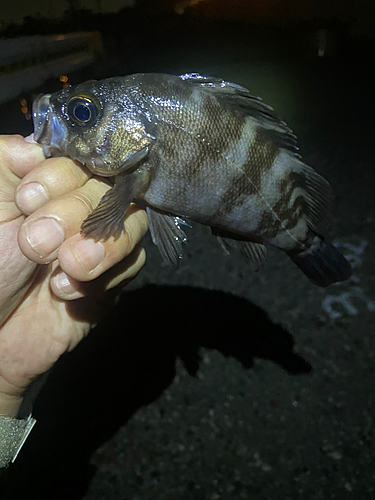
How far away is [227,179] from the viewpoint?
1.03 meters

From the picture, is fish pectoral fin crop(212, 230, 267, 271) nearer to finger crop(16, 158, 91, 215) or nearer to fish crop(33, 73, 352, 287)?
fish crop(33, 73, 352, 287)

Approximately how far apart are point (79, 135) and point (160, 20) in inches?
241

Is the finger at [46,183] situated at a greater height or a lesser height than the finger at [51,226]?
greater

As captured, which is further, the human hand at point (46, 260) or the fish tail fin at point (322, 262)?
the fish tail fin at point (322, 262)

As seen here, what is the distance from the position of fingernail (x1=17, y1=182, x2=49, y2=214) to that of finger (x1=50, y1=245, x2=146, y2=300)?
213mm

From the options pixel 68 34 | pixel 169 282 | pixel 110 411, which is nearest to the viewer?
pixel 110 411

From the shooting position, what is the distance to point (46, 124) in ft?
3.21

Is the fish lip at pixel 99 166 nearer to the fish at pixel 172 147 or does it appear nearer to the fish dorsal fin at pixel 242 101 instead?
the fish at pixel 172 147

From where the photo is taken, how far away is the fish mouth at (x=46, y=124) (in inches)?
38.3

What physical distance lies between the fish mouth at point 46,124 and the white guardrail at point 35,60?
2.77 m

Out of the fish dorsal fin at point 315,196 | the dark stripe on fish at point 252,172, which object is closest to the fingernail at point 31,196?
the dark stripe on fish at point 252,172

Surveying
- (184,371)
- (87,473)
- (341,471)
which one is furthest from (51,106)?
(341,471)

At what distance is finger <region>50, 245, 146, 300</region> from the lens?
39.7 inches

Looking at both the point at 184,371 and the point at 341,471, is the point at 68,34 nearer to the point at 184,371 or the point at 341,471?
the point at 184,371
